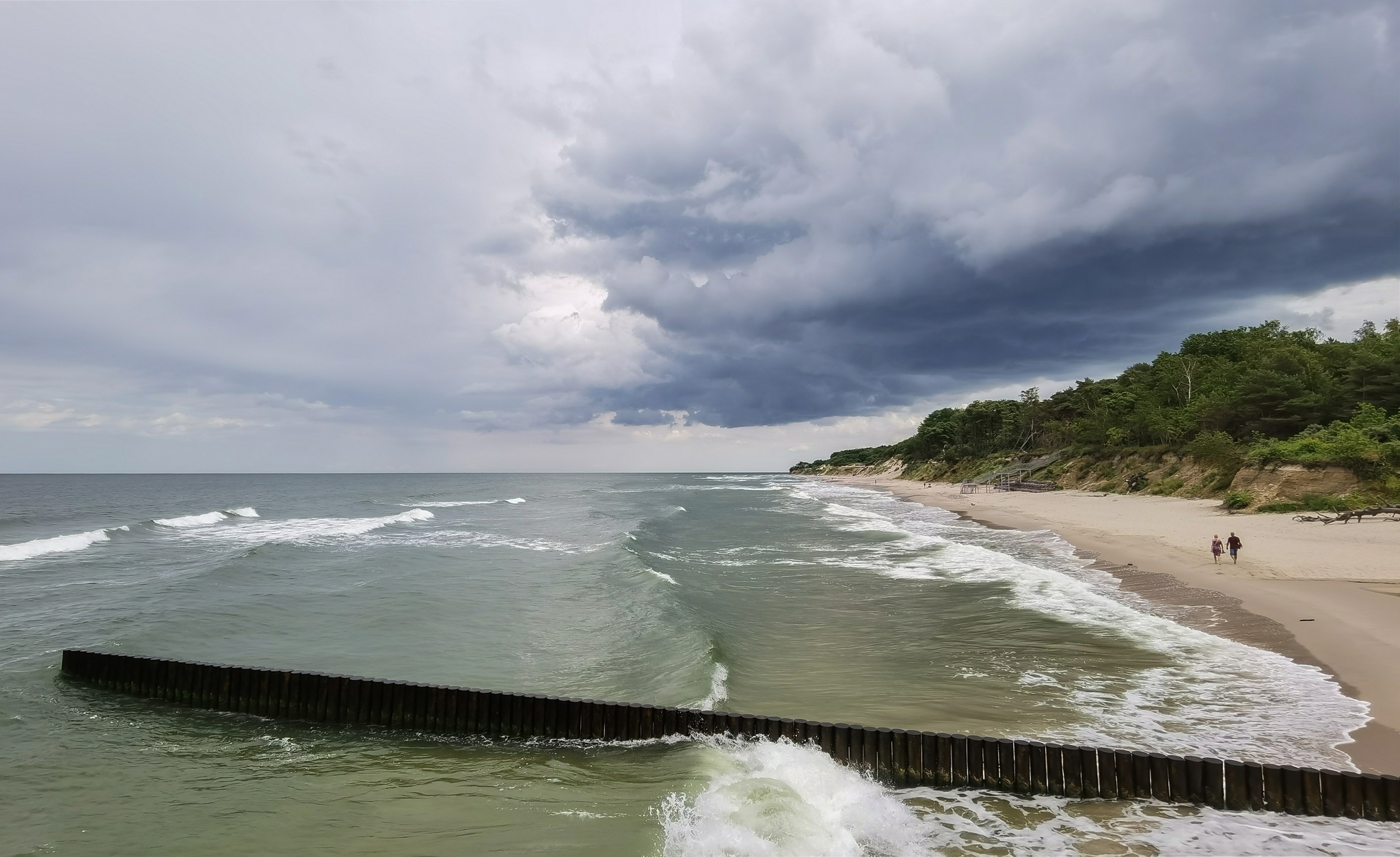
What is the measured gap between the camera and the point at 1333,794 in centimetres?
828

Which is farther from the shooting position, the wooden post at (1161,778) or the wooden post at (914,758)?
the wooden post at (914,758)

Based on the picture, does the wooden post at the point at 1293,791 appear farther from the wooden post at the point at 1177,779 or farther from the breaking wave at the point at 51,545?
the breaking wave at the point at 51,545

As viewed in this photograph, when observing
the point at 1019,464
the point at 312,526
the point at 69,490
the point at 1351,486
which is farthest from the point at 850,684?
the point at 69,490

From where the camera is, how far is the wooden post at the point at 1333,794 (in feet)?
27.0

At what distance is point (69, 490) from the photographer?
128250 millimetres

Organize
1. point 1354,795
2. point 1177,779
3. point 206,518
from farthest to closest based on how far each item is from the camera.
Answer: point 206,518
point 1177,779
point 1354,795

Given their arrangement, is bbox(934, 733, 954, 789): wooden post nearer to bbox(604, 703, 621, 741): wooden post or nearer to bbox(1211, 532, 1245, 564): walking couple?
bbox(604, 703, 621, 741): wooden post

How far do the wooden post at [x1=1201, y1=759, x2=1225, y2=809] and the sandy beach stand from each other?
2255 mm

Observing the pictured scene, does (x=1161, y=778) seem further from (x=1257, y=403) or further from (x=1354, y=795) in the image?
(x=1257, y=403)

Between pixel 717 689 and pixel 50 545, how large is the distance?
4861 centimetres

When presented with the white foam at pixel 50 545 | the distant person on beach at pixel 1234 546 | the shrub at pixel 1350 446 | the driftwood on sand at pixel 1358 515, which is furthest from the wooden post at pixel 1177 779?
the white foam at pixel 50 545

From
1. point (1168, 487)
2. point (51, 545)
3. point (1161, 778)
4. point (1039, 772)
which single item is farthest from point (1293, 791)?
point (51, 545)

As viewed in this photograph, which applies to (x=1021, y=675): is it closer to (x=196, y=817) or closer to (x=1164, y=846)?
(x=1164, y=846)

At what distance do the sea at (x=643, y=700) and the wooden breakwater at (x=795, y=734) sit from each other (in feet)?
0.93
